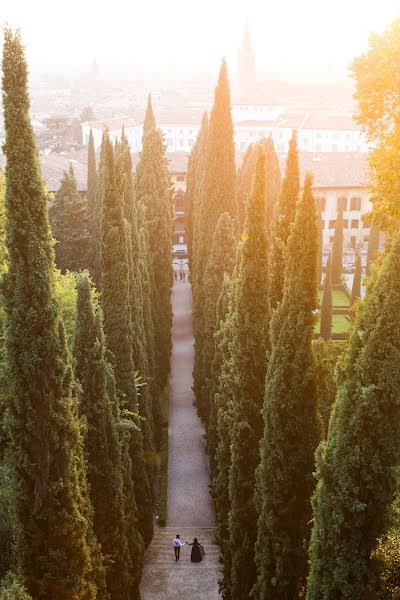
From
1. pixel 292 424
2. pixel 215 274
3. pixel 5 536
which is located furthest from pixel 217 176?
pixel 5 536

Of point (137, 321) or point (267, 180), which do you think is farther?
point (267, 180)

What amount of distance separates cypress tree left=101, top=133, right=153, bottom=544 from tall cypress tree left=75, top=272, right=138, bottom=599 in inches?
179

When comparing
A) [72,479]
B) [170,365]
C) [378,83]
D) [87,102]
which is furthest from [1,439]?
[87,102]

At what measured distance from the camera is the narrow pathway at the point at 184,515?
78.7 ft

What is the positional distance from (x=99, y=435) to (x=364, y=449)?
7.56 meters

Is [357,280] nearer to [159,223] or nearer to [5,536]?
[159,223]

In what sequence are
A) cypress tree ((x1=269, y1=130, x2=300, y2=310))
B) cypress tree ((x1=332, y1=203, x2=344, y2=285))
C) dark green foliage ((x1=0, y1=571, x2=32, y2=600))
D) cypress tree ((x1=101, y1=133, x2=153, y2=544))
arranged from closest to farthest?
dark green foliage ((x1=0, y1=571, x2=32, y2=600)) < cypress tree ((x1=269, y1=130, x2=300, y2=310)) < cypress tree ((x1=101, y1=133, x2=153, y2=544)) < cypress tree ((x1=332, y1=203, x2=344, y2=285))

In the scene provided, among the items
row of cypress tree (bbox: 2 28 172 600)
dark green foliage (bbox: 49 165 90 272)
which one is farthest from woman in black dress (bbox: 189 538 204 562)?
dark green foliage (bbox: 49 165 90 272)

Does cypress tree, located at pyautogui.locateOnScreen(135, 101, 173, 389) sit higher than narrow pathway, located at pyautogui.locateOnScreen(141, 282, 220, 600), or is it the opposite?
cypress tree, located at pyautogui.locateOnScreen(135, 101, 173, 389)

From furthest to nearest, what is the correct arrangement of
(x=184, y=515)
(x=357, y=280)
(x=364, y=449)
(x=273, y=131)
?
(x=273, y=131) → (x=357, y=280) → (x=184, y=515) → (x=364, y=449)

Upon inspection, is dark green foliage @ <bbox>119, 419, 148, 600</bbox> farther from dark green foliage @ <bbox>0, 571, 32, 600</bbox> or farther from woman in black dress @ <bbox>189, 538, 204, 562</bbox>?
dark green foliage @ <bbox>0, 571, 32, 600</bbox>

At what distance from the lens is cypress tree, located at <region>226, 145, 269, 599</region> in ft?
63.3

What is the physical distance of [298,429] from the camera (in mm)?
16500

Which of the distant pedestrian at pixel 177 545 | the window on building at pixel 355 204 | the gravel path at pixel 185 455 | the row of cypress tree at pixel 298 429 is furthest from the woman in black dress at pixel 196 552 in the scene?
the window on building at pixel 355 204
